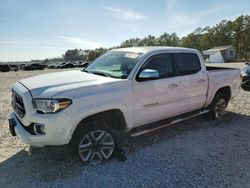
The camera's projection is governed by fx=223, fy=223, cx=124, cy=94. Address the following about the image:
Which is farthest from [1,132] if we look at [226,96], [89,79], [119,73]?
[226,96]

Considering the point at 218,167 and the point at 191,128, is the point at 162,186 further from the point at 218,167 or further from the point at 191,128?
the point at 191,128

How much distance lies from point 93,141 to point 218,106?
374cm

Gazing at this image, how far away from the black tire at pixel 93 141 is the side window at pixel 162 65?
1.37 metres

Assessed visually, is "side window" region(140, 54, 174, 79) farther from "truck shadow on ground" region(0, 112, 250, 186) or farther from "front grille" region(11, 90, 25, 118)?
"front grille" region(11, 90, 25, 118)

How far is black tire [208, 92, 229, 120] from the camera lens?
18.6 feet

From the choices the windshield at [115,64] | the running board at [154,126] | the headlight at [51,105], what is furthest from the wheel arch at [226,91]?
the headlight at [51,105]

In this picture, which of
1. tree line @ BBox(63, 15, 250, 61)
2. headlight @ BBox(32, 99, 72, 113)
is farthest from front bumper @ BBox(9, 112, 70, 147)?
tree line @ BBox(63, 15, 250, 61)

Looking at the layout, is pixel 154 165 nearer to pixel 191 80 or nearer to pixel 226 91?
pixel 191 80

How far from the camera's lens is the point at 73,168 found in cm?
354

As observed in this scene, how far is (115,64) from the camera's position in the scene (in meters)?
4.33

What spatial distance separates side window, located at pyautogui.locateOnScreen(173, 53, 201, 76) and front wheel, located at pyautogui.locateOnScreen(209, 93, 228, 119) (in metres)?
1.16

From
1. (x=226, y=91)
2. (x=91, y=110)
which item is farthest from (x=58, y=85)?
(x=226, y=91)

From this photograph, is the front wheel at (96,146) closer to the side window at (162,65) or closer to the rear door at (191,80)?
the side window at (162,65)

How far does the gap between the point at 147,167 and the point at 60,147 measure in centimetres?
140
